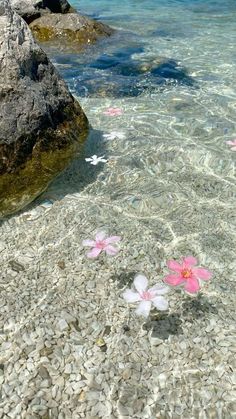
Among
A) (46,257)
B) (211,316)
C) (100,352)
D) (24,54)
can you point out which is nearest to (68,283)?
(46,257)

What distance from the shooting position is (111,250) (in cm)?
467

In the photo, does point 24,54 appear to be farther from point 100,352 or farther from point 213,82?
point 213,82

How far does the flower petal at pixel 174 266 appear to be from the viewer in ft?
14.5

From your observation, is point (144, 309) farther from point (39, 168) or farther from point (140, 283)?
point (39, 168)

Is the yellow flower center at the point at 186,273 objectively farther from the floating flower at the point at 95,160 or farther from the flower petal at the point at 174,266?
the floating flower at the point at 95,160

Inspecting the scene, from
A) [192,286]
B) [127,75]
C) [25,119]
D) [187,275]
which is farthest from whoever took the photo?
[127,75]

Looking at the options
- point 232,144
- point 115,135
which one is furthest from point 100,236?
point 232,144

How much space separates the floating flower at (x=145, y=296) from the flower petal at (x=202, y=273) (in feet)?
1.37

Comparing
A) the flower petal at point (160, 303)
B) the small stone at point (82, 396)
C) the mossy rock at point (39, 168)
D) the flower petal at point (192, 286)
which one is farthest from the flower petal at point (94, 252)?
the small stone at point (82, 396)

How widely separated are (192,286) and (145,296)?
0.53 m

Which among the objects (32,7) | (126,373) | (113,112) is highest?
(32,7)

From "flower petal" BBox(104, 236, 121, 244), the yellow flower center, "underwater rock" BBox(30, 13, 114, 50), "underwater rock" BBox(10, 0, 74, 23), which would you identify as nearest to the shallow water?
"flower petal" BBox(104, 236, 121, 244)

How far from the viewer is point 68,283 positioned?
4234 millimetres

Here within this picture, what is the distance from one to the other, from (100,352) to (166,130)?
4.94 meters
